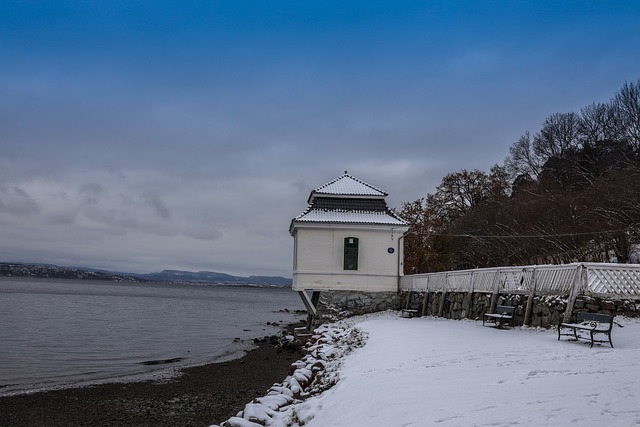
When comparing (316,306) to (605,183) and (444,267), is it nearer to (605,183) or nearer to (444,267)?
(444,267)

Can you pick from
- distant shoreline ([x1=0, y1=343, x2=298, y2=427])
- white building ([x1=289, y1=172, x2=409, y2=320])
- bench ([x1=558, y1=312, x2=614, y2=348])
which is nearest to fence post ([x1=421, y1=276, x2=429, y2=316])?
white building ([x1=289, y1=172, x2=409, y2=320])

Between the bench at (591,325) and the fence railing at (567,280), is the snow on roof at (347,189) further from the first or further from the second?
the bench at (591,325)

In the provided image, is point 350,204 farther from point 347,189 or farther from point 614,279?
point 614,279

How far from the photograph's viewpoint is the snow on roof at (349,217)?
27.3 meters

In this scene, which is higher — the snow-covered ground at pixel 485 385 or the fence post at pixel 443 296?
the fence post at pixel 443 296

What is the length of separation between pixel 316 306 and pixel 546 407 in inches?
859

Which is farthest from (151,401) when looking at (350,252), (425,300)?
(350,252)

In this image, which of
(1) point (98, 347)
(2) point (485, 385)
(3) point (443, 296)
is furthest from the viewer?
(1) point (98, 347)

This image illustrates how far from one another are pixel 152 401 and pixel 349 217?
46.6 feet

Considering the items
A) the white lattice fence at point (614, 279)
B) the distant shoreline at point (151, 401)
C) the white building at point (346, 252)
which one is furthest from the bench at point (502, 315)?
the white building at point (346, 252)

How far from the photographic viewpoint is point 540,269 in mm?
16203

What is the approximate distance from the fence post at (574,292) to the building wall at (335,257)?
13.4 m

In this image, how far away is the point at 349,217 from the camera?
91.4 feet

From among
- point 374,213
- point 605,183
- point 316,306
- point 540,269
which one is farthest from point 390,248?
point 605,183
